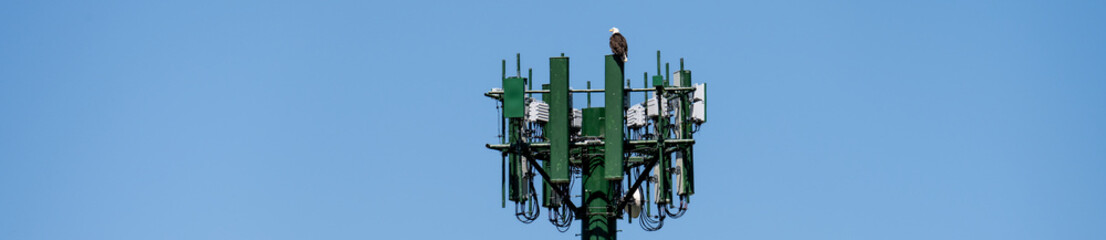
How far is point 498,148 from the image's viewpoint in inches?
3772

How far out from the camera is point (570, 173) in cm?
9744

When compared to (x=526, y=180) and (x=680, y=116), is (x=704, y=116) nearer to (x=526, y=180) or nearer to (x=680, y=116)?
(x=680, y=116)

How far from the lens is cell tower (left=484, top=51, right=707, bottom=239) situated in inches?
3730

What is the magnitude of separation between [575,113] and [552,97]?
3038mm

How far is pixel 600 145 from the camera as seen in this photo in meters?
96.7

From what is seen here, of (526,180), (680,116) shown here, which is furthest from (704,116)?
(526,180)

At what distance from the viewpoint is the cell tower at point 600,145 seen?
94.8 metres

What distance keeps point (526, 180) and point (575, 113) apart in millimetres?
3279

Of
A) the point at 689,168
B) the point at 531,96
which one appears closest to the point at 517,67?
the point at 531,96

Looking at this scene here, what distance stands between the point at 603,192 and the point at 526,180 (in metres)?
2.95

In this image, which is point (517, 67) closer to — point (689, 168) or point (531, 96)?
point (531, 96)

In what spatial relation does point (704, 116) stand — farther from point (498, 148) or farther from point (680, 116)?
point (498, 148)

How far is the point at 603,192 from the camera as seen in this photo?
9769 cm

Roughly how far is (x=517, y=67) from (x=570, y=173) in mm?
4197
